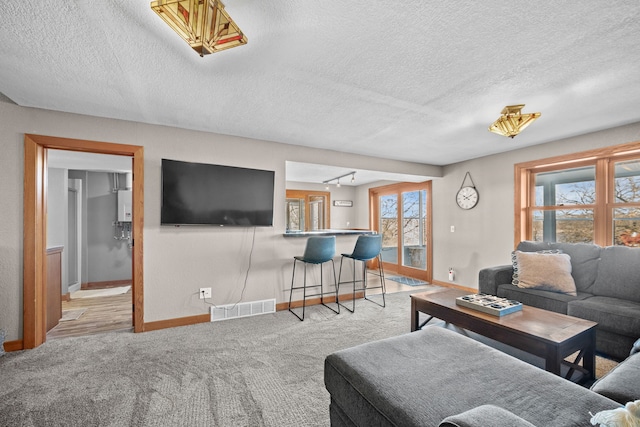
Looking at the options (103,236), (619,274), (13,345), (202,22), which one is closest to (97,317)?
(13,345)

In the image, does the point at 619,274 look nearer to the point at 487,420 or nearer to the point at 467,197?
the point at 467,197

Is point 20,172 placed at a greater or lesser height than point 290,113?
lesser

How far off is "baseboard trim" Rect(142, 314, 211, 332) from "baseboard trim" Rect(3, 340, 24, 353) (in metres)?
0.97

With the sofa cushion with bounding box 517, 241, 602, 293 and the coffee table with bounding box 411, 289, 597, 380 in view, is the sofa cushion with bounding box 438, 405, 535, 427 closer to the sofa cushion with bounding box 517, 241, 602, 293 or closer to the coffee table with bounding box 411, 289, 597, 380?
the coffee table with bounding box 411, 289, 597, 380

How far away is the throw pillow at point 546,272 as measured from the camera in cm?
286

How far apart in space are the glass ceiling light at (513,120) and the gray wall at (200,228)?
125 centimetres

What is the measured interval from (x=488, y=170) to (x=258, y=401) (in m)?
4.55

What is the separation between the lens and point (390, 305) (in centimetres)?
395

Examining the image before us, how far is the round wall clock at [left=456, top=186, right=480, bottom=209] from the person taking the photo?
4.67 meters

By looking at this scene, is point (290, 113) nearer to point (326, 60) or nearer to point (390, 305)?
point (326, 60)

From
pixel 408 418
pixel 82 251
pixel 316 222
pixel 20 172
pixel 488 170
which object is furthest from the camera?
pixel 316 222

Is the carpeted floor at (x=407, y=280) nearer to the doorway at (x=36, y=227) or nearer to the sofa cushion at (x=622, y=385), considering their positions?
the sofa cushion at (x=622, y=385)

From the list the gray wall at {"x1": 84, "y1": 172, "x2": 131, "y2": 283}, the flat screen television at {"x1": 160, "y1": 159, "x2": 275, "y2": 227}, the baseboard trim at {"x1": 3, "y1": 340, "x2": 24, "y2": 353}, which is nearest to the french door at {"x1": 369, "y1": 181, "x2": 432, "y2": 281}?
the flat screen television at {"x1": 160, "y1": 159, "x2": 275, "y2": 227}

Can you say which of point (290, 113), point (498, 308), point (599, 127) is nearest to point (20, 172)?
point (290, 113)
